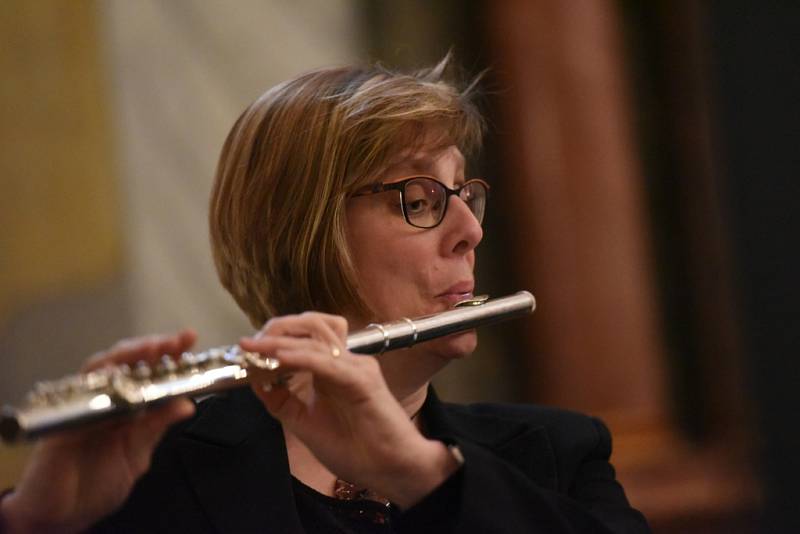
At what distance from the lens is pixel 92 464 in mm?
1152

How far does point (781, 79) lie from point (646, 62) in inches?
19.4

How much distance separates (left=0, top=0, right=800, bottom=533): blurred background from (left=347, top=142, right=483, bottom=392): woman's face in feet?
5.49

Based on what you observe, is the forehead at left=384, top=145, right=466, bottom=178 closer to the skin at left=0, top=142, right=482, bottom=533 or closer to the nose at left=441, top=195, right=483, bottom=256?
the nose at left=441, top=195, right=483, bottom=256

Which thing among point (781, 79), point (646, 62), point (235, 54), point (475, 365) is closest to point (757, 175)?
point (781, 79)

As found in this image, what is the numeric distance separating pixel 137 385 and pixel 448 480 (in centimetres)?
42

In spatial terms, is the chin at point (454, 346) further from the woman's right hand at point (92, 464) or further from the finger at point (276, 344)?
the woman's right hand at point (92, 464)

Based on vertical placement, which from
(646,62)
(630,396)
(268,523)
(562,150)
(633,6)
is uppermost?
(633,6)

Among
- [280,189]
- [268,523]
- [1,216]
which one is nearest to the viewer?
[268,523]

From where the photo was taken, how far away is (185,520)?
4.46ft

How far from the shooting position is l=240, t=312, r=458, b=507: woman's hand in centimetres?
112

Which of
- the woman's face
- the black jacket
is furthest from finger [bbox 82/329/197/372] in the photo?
the woman's face

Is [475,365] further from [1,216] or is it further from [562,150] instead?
[1,216]

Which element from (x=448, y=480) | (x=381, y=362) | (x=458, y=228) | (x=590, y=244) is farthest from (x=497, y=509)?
(x=590, y=244)

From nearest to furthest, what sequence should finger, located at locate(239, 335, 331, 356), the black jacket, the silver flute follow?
the silver flute
finger, located at locate(239, 335, 331, 356)
the black jacket
